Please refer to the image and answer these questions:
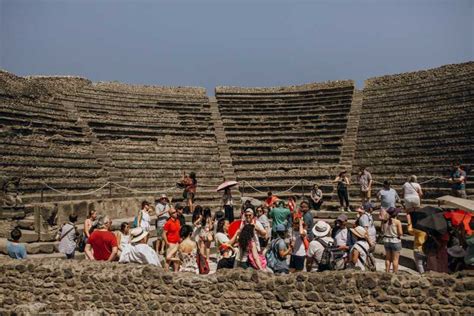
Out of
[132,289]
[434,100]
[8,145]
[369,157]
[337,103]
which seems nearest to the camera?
[132,289]

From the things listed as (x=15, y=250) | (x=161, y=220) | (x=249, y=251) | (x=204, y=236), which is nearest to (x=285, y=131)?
(x=161, y=220)

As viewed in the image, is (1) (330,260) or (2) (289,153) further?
(2) (289,153)

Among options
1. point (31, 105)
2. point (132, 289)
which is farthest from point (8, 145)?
point (132, 289)

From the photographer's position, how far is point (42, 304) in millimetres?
8164

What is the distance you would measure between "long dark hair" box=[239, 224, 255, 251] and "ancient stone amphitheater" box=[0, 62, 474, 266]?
262 inches

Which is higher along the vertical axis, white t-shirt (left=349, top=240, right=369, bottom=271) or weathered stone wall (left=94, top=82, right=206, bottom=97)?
weathered stone wall (left=94, top=82, right=206, bottom=97)

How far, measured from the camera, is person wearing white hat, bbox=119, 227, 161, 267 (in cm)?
832

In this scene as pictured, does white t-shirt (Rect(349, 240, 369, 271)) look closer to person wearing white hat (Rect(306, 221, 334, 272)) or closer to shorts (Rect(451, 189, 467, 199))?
person wearing white hat (Rect(306, 221, 334, 272))

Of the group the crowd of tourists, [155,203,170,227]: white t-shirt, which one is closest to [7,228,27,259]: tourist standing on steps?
the crowd of tourists

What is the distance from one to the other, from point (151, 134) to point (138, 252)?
47.6 ft

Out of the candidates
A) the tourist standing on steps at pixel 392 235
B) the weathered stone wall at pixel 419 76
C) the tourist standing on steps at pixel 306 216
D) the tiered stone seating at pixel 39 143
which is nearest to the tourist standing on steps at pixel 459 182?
the tourist standing on steps at pixel 306 216

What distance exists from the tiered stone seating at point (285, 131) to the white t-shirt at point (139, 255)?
1048 centimetres

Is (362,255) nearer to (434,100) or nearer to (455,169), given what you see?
(455,169)

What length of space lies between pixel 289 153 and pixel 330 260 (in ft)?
44.9
